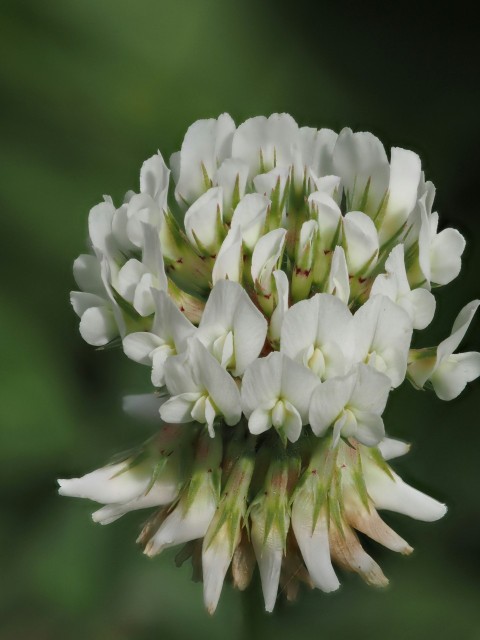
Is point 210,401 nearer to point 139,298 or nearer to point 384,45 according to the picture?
point 139,298

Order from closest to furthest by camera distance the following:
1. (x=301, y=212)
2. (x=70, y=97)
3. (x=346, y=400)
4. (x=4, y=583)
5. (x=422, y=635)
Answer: (x=346, y=400), (x=301, y=212), (x=422, y=635), (x=4, y=583), (x=70, y=97)

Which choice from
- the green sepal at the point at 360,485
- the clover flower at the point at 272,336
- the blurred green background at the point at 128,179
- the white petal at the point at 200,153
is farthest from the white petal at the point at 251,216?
the blurred green background at the point at 128,179

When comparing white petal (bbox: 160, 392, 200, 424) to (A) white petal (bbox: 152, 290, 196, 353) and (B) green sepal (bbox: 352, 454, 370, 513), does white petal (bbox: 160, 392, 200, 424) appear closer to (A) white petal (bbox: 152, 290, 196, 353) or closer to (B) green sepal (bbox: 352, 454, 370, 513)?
(A) white petal (bbox: 152, 290, 196, 353)

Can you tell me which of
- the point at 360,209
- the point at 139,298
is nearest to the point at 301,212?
the point at 360,209

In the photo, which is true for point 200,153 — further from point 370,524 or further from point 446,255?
point 370,524

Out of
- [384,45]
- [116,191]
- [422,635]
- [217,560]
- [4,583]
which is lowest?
[4,583]

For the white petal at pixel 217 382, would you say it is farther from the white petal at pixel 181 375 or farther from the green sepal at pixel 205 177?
the green sepal at pixel 205 177

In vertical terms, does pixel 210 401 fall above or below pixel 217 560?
above

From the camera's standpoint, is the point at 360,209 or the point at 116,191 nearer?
the point at 360,209

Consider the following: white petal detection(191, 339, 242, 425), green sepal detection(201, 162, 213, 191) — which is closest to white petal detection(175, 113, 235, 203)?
green sepal detection(201, 162, 213, 191)
